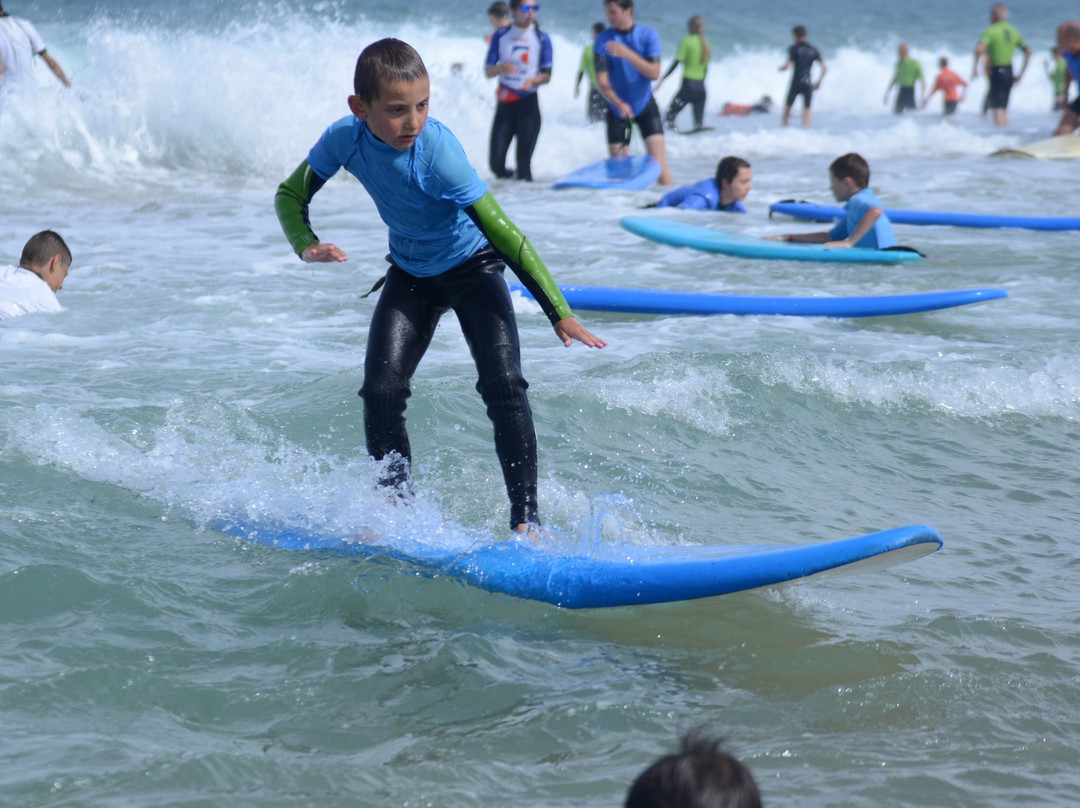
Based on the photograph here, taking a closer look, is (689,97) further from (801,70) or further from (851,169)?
(851,169)

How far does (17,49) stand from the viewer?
1002cm

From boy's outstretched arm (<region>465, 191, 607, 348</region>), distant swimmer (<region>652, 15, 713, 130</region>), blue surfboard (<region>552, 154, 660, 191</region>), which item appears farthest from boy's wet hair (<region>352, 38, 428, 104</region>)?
distant swimmer (<region>652, 15, 713, 130</region>)

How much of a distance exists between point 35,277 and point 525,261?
4188 millimetres

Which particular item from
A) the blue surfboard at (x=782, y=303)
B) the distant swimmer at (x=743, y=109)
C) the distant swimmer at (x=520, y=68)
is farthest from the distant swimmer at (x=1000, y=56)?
the blue surfboard at (x=782, y=303)

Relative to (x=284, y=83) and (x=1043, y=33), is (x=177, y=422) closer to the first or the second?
(x=284, y=83)

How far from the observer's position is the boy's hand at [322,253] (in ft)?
11.2

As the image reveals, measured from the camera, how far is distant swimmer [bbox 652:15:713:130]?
18.3 meters

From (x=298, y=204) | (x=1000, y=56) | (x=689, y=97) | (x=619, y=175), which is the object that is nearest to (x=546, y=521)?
(x=298, y=204)

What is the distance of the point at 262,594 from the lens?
136 inches

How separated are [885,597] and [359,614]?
5.02ft

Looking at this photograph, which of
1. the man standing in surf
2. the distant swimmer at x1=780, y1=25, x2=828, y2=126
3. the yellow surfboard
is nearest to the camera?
the man standing in surf

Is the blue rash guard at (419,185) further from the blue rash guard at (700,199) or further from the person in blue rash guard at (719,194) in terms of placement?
the blue rash guard at (700,199)

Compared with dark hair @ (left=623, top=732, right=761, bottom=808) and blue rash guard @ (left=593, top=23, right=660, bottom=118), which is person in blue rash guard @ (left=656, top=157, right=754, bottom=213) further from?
dark hair @ (left=623, top=732, right=761, bottom=808)

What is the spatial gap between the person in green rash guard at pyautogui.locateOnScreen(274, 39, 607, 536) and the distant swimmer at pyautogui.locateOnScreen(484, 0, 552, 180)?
7.70 metres
